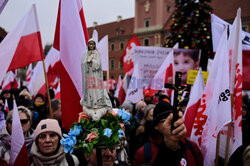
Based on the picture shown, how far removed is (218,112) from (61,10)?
2.49 metres

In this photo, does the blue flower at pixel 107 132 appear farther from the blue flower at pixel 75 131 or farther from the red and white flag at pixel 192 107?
the red and white flag at pixel 192 107

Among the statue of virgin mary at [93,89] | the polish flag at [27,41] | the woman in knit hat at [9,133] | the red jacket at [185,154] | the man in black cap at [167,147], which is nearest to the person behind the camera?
the man in black cap at [167,147]

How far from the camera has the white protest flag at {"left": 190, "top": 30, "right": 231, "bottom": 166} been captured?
289cm

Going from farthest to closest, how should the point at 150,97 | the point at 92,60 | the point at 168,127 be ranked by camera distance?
the point at 150,97 → the point at 92,60 → the point at 168,127

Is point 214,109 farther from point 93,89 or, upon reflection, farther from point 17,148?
point 17,148

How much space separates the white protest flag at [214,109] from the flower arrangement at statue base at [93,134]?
1486 millimetres

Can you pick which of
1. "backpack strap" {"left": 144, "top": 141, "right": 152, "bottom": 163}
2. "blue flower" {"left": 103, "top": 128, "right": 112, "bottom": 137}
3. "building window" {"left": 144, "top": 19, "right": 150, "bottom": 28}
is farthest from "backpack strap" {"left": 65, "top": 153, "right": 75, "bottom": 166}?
"building window" {"left": 144, "top": 19, "right": 150, "bottom": 28}

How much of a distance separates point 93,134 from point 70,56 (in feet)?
4.82

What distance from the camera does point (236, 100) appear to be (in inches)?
122

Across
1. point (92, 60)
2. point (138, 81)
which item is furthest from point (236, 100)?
point (138, 81)

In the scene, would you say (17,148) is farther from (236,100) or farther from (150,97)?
(150,97)

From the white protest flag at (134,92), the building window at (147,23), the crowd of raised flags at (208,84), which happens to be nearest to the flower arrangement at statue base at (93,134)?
the crowd of raised flags at (208,84)

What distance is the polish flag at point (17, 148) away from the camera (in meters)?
2.61

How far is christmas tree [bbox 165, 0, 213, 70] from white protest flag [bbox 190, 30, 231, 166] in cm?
1157
